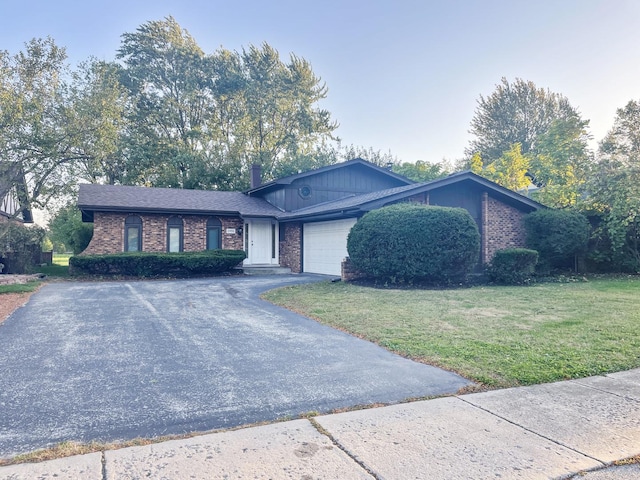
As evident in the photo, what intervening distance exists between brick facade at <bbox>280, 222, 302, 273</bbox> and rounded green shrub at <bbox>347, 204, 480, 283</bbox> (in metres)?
5.81

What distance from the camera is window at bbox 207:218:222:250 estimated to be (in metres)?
17.6

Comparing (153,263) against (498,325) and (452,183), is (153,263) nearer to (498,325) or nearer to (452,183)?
(452,183)

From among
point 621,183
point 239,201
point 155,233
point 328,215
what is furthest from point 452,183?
point 155,233

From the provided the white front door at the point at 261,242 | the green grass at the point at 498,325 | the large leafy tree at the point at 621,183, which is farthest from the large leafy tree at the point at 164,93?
the large leafy tree at the point at 621,183

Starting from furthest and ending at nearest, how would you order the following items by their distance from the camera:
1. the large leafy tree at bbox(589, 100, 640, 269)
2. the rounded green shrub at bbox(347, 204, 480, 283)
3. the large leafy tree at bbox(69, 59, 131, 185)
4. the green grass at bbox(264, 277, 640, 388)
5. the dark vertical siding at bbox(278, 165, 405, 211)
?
the dark vertical siding at bbox(278, 165, 405, 211) → the large leafy tree at bbox(69, 59, 131, 185) → the large leafy tree at bbox(589, 100, 640, 269) → the rounded green shrub at bbox(347, 204, 480, 283) → the green grass at bbox(264, 277, 640, 388)

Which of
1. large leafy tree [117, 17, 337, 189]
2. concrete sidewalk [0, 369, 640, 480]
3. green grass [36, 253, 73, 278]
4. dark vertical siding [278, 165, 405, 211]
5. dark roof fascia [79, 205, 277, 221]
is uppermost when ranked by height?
large leafy tree [117, 17, 337, 189]

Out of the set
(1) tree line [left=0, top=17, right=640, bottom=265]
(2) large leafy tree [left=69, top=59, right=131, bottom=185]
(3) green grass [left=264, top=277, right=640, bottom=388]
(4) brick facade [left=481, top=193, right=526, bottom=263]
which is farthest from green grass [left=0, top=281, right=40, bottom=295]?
(4) brick facade [left=481, top=193, right=526, bottom=263]

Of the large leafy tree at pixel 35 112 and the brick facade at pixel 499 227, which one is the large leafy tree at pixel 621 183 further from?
the large leafy tree at pixel 35 112

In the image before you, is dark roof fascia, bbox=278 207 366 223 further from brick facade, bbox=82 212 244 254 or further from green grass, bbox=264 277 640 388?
green grass, bbox=264 277 640 388

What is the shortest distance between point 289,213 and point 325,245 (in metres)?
2.99

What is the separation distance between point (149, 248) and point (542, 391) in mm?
15453

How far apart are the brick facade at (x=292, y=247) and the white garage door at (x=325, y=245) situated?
28cm

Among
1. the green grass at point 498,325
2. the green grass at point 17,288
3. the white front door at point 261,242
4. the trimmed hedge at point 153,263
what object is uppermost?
the white front door at point 261,242

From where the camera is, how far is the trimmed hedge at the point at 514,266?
12250mm
